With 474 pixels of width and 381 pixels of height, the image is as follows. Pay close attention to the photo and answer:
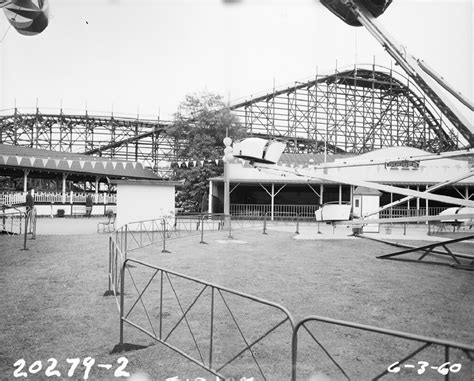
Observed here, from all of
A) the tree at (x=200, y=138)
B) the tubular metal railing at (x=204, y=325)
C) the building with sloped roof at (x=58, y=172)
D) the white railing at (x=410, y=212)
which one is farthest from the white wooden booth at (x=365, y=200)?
the building with sloped roof at (x=58, y=172)

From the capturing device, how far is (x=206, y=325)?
4.48 metres

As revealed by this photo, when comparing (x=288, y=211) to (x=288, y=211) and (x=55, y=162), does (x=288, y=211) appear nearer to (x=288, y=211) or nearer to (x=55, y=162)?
(x=288, y=211)

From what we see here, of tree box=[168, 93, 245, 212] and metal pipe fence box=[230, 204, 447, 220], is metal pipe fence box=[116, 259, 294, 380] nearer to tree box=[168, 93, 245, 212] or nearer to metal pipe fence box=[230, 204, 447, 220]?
metal pipe fence box=[230, 204, 447, 220]

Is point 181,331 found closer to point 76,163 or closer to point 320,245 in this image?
point 320,245

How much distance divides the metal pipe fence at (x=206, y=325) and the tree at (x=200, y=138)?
1841 cm

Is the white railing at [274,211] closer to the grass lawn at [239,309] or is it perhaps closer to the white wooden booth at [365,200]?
the white wooden booth at [365,200]

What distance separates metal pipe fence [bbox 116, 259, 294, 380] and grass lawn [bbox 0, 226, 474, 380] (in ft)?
0.08

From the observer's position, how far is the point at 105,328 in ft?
14.5

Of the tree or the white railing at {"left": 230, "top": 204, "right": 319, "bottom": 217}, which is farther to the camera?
the tree

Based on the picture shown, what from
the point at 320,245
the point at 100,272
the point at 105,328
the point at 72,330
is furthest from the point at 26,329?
the point at 320,245

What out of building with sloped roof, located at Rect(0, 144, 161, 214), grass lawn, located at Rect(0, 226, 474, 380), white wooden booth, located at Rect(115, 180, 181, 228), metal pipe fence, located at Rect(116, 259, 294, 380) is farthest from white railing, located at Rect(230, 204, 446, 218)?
metal pipe fence, located at Rect(116, 259, 294, 380)

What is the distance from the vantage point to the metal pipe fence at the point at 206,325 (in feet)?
11.0

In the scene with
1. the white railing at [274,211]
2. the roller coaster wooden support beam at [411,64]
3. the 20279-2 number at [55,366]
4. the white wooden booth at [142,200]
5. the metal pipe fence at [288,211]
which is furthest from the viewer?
the white railing at [274,211]

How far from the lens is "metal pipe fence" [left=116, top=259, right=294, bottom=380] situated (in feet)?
11.0
